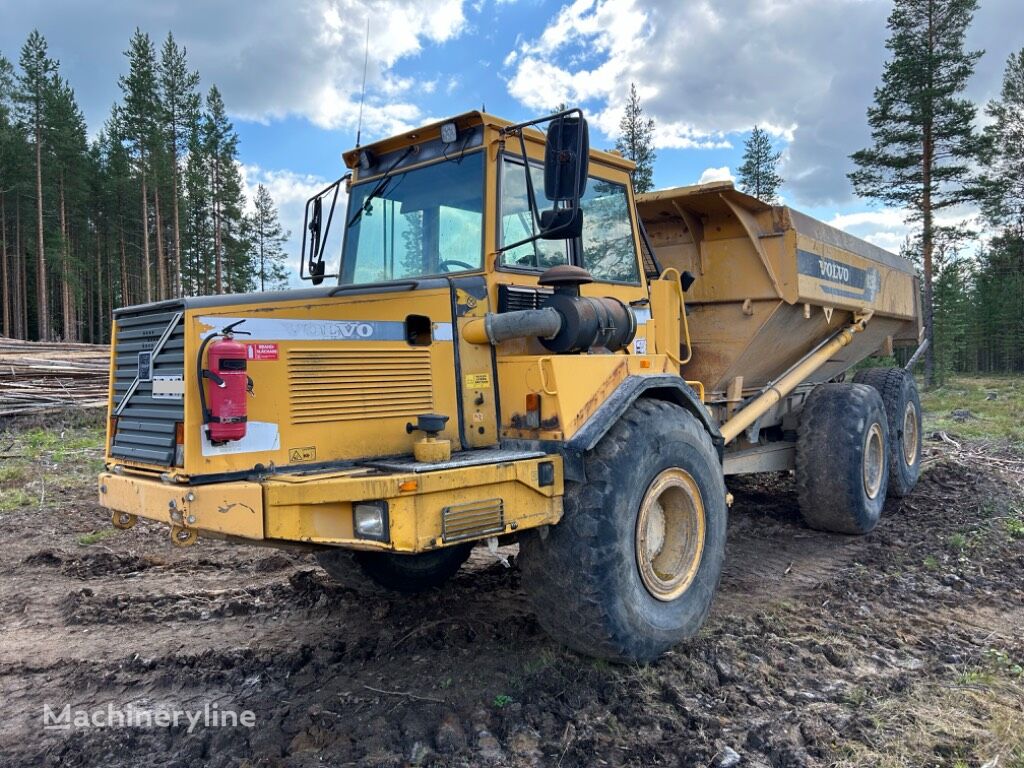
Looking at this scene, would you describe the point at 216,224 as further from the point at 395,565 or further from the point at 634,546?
the point at 634,546

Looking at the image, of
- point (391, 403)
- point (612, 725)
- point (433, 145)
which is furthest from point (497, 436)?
point (433, 145)

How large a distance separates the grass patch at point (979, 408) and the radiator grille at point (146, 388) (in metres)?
13.1

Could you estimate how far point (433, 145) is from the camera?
4.52 m

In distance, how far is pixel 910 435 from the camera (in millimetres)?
8734

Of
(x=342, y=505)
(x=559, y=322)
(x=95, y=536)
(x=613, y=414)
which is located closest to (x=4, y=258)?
(x=95, y=536)

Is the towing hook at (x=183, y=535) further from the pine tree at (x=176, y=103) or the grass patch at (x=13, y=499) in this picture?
the pine tree at (x=176, y=103)

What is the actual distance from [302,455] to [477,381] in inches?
39.6

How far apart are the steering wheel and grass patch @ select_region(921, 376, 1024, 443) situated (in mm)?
11747

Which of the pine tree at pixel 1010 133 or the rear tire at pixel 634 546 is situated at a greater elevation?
the pine tree at pixel 1010 133

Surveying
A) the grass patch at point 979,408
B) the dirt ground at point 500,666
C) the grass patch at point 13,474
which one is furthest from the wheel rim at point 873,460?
the grass patch at point 13,474

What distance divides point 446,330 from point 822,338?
195 inches

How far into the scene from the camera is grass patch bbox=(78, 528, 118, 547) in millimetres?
7359

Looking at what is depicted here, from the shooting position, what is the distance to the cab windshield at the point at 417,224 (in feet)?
14.0

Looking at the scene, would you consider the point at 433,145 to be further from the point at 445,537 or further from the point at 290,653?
the point at 290,653
